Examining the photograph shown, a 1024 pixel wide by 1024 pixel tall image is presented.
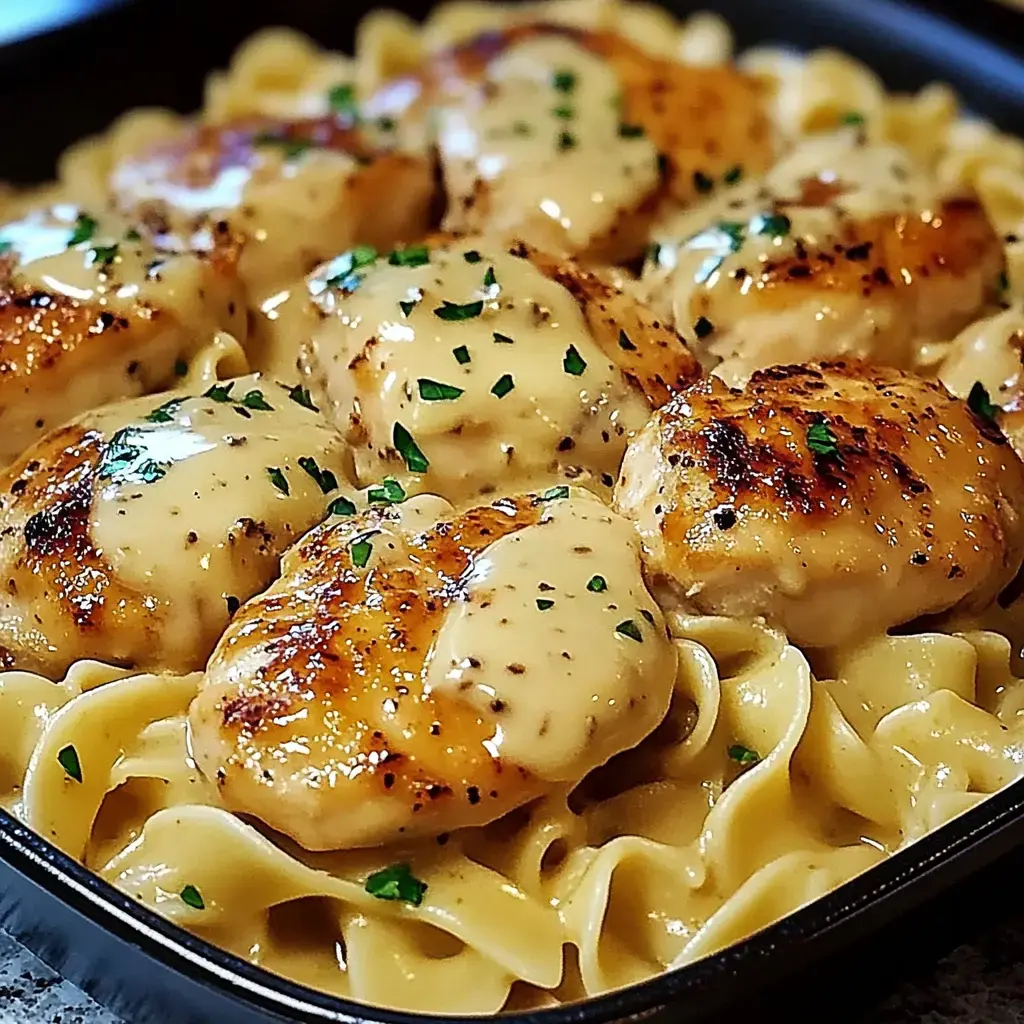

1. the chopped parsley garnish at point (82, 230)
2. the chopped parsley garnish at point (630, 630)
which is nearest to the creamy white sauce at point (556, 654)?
the chopped parsley garnish at point (630, 630)

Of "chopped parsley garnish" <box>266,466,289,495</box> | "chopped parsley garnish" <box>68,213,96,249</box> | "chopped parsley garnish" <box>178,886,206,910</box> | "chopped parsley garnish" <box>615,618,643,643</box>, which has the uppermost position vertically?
"chopped parsley garnish" <box>68,213,96,249</box>

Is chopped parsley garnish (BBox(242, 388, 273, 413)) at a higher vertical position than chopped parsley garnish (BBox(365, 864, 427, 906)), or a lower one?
higher

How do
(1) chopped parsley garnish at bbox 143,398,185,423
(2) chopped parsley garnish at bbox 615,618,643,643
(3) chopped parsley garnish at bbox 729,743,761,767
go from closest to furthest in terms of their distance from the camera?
(2) chopped parsley garnish at bbox 615,618,643,643, (3) chopped parsley garnish at bbox 729,743,761,767, (1) chopped parsley garnish at bbox 143,398,185,423

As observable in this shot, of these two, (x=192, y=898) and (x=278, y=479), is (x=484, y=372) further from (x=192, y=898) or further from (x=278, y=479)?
(x=192, y=898)

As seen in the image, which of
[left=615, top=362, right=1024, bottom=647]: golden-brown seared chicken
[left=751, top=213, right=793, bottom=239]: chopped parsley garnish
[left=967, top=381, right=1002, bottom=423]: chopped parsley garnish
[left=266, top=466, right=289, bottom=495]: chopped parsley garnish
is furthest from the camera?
[left=751, top=213, right=793, bottom=239]: chopped parsley garnish

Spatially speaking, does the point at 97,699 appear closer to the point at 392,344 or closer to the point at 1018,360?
the point at 392,344

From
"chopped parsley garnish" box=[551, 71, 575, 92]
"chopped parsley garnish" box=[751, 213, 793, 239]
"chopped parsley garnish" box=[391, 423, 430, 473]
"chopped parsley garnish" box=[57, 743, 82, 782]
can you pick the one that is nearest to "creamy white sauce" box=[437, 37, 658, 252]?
"chopped parsley garnish" box=[551, 71, 575, 92]

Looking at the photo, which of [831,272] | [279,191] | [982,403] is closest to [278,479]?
[279,191]

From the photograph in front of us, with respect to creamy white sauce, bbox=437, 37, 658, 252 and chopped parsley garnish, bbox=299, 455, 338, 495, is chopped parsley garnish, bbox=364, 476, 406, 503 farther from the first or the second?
creamy white sauce, bbox=437, 37, 658, 252
